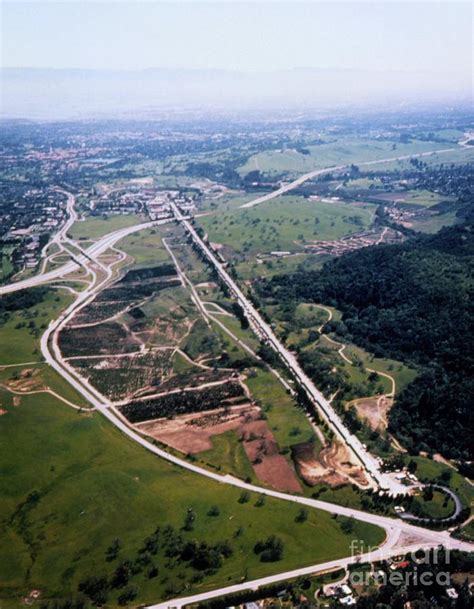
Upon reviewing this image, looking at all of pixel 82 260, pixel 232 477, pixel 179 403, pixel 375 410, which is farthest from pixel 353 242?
pixel 232 477

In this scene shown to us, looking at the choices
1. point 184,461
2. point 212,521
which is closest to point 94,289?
point 184,461

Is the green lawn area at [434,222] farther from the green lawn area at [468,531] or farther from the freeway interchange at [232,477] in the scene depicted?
the green lawn area at [468,531]

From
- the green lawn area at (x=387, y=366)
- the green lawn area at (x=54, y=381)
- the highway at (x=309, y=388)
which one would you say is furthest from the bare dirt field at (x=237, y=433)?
the green lawn area at (x=387, y=366)

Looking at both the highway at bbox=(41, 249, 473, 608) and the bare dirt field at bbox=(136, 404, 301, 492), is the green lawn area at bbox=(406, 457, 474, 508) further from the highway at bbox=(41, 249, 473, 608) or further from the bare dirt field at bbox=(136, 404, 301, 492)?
the bare dirt field at bbox=(136, 404, 301, 492)

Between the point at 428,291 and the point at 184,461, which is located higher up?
the point at 428,291

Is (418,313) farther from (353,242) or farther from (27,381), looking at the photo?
(27,381)

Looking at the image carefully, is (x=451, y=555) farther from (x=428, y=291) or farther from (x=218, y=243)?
(x=218, y=243)
